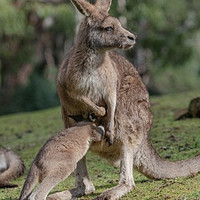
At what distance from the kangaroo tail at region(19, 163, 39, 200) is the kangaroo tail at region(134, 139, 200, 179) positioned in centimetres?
125

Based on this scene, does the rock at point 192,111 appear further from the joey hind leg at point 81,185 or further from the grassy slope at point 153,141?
the joey hind leg at point 81,185

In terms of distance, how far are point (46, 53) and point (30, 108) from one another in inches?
313

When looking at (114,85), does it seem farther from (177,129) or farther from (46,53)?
(46,53)

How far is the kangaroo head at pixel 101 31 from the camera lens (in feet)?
20.8

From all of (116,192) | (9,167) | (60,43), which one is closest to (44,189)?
(116,192)

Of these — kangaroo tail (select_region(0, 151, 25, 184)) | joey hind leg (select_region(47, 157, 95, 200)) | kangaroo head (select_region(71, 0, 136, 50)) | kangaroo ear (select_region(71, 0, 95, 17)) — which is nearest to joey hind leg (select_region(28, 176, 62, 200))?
joey hind leg (select_region(47, 157, 95, 200))

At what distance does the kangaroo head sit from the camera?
633 cm

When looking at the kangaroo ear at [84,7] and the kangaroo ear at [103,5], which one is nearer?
the kangaroo ear at [84,7]

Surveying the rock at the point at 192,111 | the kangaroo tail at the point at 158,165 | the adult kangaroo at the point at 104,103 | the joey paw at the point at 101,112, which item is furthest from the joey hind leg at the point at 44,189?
the rock at the point at 192,111

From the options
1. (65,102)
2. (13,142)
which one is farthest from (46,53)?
(65,102)

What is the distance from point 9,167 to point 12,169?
0.19 meters

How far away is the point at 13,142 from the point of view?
1130 cm

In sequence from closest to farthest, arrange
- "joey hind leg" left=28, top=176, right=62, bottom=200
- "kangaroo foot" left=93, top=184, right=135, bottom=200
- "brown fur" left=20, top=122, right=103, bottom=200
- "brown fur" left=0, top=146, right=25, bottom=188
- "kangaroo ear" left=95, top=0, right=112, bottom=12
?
"joey hind leg" left=28, top=176, right=62, bottom=200, "brown fur" left=20, top=122, right=103, bottom=200, "kangaroo foot" left=93, top=184, right=135, bottom=200, "kangaroo ear" left=95, top=0, right=112, bottom=12, "brown fur" left=0, top=146, right=25, bottom=188

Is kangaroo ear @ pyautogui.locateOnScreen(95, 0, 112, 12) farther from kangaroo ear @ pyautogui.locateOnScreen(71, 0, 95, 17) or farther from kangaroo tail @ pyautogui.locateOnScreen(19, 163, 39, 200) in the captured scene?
kangaroo tail @ pyautogui.locateOnScreen(19, 163, 39, 200)
